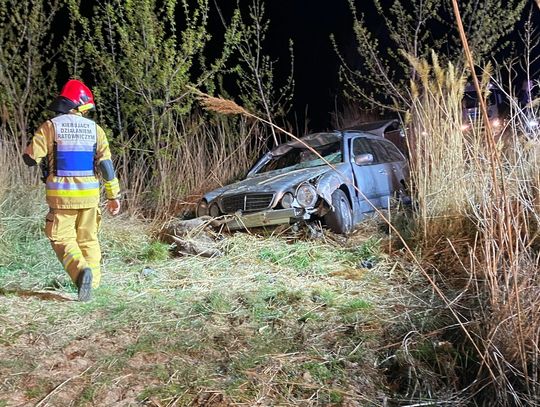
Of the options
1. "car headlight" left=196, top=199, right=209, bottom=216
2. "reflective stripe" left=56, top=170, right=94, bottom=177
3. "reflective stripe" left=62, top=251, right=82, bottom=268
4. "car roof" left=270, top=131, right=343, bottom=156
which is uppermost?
"reflective stripe" left=56, top=170, right=94, bottom=177

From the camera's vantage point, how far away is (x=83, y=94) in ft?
16.4

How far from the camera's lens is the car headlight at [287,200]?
667 cm

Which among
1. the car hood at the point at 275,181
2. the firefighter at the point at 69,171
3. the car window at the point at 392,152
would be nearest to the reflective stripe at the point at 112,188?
the firefighter at the point at 69,171

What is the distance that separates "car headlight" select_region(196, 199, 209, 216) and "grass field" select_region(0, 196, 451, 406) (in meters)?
1.22

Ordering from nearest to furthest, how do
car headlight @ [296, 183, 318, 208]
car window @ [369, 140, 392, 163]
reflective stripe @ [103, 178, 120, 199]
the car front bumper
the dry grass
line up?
the dry grass < reflective stripe @ [103, 178, 120, 199] < the car front bumper < car headlight @ [296, 183, 318, 208] < car window @ [369, 140, 392, 163]

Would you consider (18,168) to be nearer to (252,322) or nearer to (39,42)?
(39,42)

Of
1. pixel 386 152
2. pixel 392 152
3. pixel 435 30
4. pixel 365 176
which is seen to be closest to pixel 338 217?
pixel 365 176

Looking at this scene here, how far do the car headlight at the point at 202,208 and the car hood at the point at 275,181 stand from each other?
2.6 inches

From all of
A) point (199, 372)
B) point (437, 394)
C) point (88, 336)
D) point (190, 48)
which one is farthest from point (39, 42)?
point (437, 394)

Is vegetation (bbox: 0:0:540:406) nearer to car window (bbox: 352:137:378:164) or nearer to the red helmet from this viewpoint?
car window (bbox: 352:137:378:164)

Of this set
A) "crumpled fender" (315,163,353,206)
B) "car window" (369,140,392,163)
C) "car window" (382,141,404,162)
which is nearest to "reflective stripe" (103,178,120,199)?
"crumpled fender" (315,163,353,206)

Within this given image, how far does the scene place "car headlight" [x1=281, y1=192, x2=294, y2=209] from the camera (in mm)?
6668

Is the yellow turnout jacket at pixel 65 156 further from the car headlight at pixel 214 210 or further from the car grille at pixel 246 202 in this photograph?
the car headlight at pixel 214 210

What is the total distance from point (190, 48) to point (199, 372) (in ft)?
22.4
